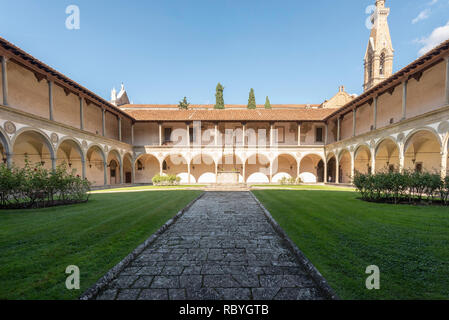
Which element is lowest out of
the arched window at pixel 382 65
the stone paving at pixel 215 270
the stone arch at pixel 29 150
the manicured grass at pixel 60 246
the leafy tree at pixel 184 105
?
the stone paving at pixel 215 270

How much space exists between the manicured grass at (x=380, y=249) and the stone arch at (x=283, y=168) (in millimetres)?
19507

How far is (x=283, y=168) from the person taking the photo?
25.9m

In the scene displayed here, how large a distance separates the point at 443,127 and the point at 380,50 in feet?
118

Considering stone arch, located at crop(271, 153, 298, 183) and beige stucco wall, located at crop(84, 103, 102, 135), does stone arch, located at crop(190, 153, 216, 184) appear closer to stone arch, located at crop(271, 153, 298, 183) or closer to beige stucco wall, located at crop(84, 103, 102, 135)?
stone arch, located at crop(271, 153, 298, 183)

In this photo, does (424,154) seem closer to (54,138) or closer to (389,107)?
(389,107)

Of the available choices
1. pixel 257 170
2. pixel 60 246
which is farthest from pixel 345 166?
pixel 60 246

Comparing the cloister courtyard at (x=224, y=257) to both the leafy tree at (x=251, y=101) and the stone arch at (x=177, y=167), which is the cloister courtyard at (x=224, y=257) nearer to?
the stone arch at (x=177, y=167)

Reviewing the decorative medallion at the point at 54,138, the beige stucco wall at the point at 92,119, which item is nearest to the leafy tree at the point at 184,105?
the beige stucco wall at the point at 92,119

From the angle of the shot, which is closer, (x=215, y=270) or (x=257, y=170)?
(x=215, y=270)

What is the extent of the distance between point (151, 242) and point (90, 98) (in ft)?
63.0

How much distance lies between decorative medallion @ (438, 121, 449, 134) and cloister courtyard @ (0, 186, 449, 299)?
822cm

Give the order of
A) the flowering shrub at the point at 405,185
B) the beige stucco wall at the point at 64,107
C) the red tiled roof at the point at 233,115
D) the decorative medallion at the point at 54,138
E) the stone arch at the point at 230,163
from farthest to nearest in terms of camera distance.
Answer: the stone arch at the point at 230,163
the red tiled roof at the point at 233,115
the beige stucco wall at the point at 64,107
the decorative medallion at the point at 54,138
the flowering shrub at the point at 405,185

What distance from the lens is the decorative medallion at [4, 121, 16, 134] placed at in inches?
418

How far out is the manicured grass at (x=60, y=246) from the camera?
8.06ft
